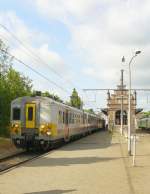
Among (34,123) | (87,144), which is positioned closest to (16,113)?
(34,123)

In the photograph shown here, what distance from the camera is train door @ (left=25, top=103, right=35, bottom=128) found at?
29688 millimetres

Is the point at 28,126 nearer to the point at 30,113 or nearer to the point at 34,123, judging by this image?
the point at 34,123

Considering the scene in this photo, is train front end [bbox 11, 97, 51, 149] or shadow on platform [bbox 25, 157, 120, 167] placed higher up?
train front end [bbox 11, 97, 51, 149]

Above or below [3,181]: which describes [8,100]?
above

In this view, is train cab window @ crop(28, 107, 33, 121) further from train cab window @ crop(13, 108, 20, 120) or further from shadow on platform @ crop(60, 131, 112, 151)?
shadow on platform @ crop(60, 131, 112, 151)

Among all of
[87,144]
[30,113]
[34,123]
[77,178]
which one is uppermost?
[30,113]

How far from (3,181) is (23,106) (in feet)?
48.7

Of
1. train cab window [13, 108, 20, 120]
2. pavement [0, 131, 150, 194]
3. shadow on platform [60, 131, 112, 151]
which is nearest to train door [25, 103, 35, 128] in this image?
train cab window [13, 108, 20, 120]

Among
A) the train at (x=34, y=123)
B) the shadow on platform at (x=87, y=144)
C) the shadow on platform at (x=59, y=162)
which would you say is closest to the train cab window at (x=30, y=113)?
the train at (x=34, y=123)

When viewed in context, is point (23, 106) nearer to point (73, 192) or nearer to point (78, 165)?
point (78, 165)

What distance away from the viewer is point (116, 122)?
441 ft

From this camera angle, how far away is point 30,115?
29.8 m

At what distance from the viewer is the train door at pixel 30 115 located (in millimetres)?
29688

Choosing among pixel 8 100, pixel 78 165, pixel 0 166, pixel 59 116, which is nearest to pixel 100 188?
pixel 78 165
